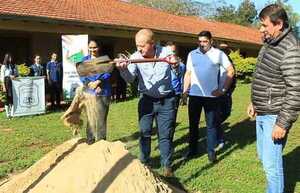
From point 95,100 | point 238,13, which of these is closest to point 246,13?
point 238,13

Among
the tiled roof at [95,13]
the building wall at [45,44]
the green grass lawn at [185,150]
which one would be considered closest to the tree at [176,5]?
the tiled roof at [95,13]

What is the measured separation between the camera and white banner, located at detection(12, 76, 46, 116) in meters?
12.9

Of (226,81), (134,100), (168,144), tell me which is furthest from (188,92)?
(134,100)

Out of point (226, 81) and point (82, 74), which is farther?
point (226, 81)

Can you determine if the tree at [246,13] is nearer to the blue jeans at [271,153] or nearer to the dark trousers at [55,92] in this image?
the dark trousers at [55,92]

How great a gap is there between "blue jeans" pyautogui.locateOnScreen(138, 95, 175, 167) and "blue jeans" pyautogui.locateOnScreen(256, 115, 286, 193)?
155cm

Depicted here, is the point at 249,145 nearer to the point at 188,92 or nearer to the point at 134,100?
the point at 188,92

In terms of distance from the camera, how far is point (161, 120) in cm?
645

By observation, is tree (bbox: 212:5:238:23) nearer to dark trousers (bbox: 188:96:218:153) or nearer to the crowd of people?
the crowd of people

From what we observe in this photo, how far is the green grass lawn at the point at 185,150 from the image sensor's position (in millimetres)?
6520

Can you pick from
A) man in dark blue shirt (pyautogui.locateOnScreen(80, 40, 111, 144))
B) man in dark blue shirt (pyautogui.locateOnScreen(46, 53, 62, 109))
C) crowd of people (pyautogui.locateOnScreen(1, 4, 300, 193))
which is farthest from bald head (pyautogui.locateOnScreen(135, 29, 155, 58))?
man in dark blue shirt (pyautogui.locateOnScreen(46, 53, 62, 109))

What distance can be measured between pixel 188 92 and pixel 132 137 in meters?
2.32

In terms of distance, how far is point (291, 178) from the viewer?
666 cm

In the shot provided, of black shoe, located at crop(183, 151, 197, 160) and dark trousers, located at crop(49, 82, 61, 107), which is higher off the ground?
dark trousers, located at crop(49, 82, 61, 107)
